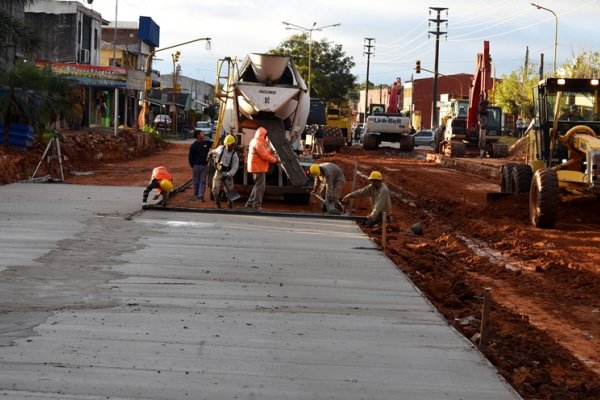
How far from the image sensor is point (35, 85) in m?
34.6

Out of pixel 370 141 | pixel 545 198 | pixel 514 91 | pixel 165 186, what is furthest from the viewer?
pixel 514 91

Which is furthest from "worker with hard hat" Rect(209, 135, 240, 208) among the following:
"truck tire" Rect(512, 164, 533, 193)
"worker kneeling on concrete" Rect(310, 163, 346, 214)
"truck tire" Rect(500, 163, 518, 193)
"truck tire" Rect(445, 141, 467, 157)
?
"truck tire" Rect(445, 141, 467, 157)

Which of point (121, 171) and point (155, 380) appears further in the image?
point (121, 171)

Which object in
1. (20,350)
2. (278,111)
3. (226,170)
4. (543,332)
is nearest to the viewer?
(20,350)

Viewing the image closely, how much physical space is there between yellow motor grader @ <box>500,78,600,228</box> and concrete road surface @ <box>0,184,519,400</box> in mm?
4951

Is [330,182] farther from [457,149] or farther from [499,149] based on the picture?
[499,149]

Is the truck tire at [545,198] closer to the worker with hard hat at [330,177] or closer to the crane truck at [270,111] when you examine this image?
the worker with hard hat at [330,177]

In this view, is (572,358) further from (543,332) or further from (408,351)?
(408,351)

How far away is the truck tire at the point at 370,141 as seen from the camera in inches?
2394

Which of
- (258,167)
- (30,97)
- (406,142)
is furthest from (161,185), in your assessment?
(406,142)

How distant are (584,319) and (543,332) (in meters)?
1.39

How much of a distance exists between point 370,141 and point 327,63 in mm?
37510

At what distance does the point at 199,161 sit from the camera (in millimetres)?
22047

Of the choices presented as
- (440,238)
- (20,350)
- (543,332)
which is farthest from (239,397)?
(440,238)
